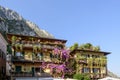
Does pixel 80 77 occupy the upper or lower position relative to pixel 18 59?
lower

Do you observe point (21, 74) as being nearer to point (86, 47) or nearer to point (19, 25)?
point (86, 47)

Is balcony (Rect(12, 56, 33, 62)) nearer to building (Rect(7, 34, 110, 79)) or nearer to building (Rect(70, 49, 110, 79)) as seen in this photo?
building (Rect(7, 34, 110, 79))

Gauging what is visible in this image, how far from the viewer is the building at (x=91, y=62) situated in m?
62.3

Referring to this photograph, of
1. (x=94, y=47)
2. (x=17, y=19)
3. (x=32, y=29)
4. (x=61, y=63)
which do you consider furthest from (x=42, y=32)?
(x=61, y=63)

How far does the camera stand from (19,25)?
151875 mm

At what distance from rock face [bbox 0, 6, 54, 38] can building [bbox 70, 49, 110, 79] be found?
78.4 metres

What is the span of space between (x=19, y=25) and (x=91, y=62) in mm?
92668

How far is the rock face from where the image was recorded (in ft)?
474

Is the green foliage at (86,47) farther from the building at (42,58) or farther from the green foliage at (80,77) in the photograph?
the green foliage at (80,77)

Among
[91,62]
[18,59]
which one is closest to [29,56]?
[18,59]

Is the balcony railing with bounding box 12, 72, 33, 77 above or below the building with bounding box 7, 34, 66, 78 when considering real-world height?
below

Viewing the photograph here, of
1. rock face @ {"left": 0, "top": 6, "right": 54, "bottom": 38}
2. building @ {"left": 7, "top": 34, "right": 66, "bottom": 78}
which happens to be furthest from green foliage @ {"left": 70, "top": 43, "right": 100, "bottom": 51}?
rock face @ {"left": 0, "top": 6, "right": 54, "bottom": 38}

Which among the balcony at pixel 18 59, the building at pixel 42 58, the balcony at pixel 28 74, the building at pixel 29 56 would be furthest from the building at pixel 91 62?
the balcony at pixel 18 59

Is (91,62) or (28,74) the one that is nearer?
(28,74)
